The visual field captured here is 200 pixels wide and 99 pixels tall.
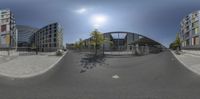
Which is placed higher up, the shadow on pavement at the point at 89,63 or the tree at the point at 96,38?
the tree at the point at 96,38

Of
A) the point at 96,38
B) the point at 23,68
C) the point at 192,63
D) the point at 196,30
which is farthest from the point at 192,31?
the point at 23,68

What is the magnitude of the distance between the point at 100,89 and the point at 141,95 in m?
1.93

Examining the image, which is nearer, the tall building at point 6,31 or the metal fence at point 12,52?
the metal fence at point 12,52

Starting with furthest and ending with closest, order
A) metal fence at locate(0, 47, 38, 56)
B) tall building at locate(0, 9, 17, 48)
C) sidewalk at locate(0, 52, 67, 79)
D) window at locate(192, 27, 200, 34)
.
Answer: window at locate(192, 27, 200, 34) < tall building at locate(0, 9, 17, 48) < metal fence at locate(0, 47, 38, 56) < sidewalk at locate(0, 52, 67, 79)

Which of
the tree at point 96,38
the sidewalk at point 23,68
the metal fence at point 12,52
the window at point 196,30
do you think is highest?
the window at point 196,30

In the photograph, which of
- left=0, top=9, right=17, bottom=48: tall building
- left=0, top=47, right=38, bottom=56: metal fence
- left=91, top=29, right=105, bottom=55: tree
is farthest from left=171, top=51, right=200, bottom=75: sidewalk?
left=0, top=9, right=17, bottom=48: tall building

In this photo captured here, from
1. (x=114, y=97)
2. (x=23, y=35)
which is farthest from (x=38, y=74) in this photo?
(x=23, y=35)

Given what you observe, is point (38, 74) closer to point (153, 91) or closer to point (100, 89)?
point (100, 89)

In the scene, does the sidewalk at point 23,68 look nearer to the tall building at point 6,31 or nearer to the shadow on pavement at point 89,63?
the shadow on pavement at point 89,63

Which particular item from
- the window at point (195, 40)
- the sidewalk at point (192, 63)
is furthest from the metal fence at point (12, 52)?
the window at point (195, 40)

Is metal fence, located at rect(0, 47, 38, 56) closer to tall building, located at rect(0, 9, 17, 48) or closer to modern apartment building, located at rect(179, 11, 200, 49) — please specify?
tall building, located at rect(0, 9, 17, 48)

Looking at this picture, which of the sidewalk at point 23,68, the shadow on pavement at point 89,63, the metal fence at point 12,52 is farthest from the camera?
the metal fence at point 12,52

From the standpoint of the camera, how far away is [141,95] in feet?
21.9

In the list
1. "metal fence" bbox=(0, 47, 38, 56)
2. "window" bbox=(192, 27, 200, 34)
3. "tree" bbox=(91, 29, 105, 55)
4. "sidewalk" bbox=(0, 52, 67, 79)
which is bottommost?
"sidewalk" bbox=(0, 52, 67, 79)
